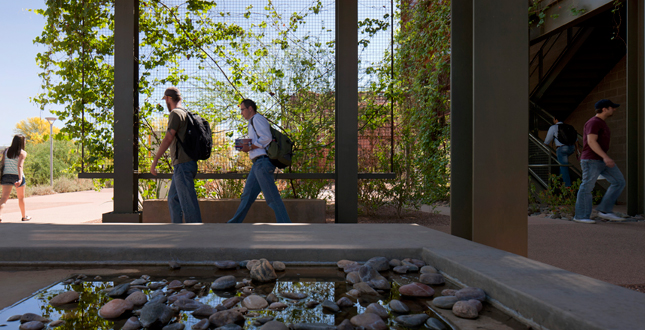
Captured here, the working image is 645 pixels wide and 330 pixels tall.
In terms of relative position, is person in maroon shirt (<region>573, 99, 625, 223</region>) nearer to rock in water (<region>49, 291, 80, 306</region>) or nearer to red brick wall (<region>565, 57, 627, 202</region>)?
red brick wall (<region>565, 57, 627, 202</region>)

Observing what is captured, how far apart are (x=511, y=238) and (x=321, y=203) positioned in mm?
3263

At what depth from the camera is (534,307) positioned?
3.99 feet

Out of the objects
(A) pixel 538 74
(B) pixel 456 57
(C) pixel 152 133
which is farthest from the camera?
(A) pixel 538 74

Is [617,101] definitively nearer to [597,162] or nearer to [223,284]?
[597,162]

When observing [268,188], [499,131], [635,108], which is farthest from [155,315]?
[635,108]

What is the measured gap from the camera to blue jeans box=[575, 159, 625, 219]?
5.84 metres

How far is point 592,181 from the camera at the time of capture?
585 cm

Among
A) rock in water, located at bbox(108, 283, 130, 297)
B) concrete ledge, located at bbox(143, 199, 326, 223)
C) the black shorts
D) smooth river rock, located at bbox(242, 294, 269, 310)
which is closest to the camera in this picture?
smooth river rock, located at bbox(242, 294, 269, 310)

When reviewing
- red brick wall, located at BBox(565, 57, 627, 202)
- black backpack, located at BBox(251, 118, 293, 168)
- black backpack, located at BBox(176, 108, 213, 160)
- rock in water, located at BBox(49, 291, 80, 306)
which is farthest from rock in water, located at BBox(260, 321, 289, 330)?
red brick wall, located at BBox(565, 57, 627, 202)

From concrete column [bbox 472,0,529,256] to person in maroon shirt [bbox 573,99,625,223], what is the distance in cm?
436

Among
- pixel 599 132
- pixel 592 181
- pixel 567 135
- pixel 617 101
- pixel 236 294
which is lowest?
pixel 236 294

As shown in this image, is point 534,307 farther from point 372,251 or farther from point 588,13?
point 588,13

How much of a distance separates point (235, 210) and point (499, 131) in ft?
12.8

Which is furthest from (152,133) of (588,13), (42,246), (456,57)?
(588,13)
